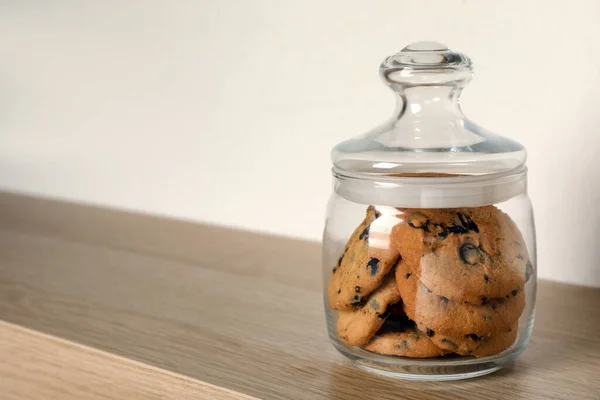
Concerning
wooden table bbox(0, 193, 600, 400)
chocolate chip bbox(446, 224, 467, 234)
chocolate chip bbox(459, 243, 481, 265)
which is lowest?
wooden table bbox(0, 193, 600, 400)

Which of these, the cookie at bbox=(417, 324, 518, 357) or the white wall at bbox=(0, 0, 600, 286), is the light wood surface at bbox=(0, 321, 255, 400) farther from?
the white wall at bbox=(0, 0, 600, 286)

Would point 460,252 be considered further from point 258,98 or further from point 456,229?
point 258,98

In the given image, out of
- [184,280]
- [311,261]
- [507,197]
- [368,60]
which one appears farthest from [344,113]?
[507,197]

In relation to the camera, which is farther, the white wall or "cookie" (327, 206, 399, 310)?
the white wall

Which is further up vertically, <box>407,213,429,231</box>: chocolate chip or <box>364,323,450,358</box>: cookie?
<box>407,213,429,231</box>: chocolate chip

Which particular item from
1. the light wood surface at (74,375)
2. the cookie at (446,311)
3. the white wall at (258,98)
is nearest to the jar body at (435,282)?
the cookie at (446,311)

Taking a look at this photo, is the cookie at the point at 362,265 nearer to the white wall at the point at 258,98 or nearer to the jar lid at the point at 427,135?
the jar lid at the point at 427,135

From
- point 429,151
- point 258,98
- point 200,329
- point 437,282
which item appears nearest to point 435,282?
point 437,282

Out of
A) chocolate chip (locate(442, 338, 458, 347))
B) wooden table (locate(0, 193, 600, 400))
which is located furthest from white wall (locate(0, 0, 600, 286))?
chocolate chip (locate(442, 338, 458, 347))

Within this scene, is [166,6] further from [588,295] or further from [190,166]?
[588,295]
